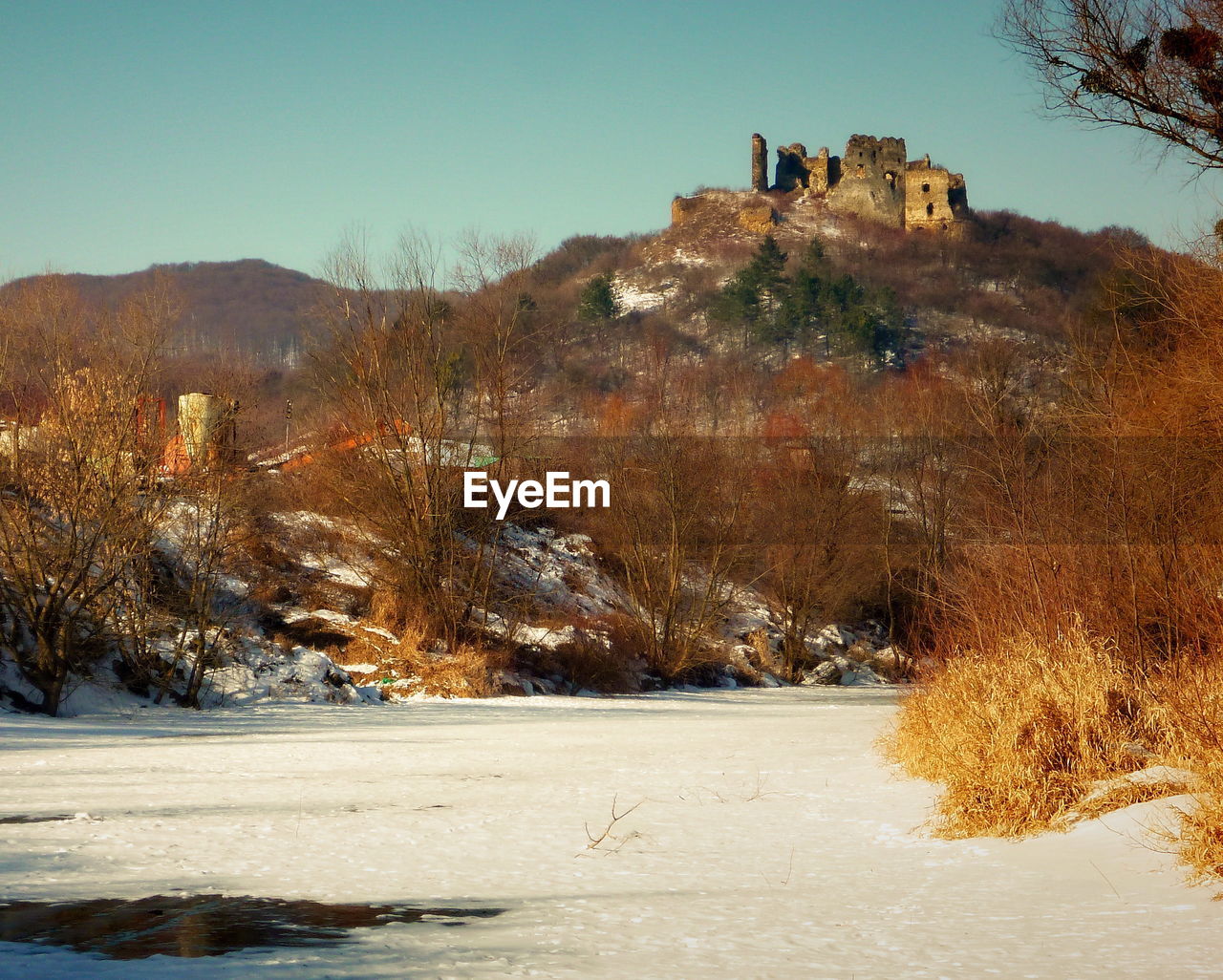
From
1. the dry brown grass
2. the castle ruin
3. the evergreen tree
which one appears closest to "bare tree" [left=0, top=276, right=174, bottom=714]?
the dry brown grass

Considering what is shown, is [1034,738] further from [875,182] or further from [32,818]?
[875,182]

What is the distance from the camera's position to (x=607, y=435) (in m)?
46.0

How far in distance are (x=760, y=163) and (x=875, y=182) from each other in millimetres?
18621

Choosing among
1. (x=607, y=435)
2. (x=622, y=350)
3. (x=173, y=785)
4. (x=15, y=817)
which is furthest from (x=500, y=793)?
(x=622, y=350)

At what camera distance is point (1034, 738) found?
9.69m

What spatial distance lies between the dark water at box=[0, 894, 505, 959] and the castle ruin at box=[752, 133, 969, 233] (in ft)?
489

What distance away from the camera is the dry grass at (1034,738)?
9.19m

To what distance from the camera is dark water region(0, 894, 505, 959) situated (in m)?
6.12

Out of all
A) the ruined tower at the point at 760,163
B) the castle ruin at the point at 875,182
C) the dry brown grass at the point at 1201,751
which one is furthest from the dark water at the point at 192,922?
the ruined tower at the point at 760,163

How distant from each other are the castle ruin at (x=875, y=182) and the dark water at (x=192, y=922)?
149 m

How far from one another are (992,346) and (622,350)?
202 ft

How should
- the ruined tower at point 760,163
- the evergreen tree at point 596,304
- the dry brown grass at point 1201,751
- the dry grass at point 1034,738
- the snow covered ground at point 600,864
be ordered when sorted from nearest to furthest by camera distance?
the snow covered ground at point 600,864 < the dry brown grass at point 1201,751 < the dry grass at point 1034,738 < the evergreen tree at point 596,304 < the ruined tower at point 760,163

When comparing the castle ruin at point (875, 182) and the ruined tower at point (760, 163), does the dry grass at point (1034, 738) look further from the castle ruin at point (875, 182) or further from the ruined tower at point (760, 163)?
the ruined tower at point (760, 163)

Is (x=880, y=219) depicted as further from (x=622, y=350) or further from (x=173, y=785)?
(x=173, y=785)
